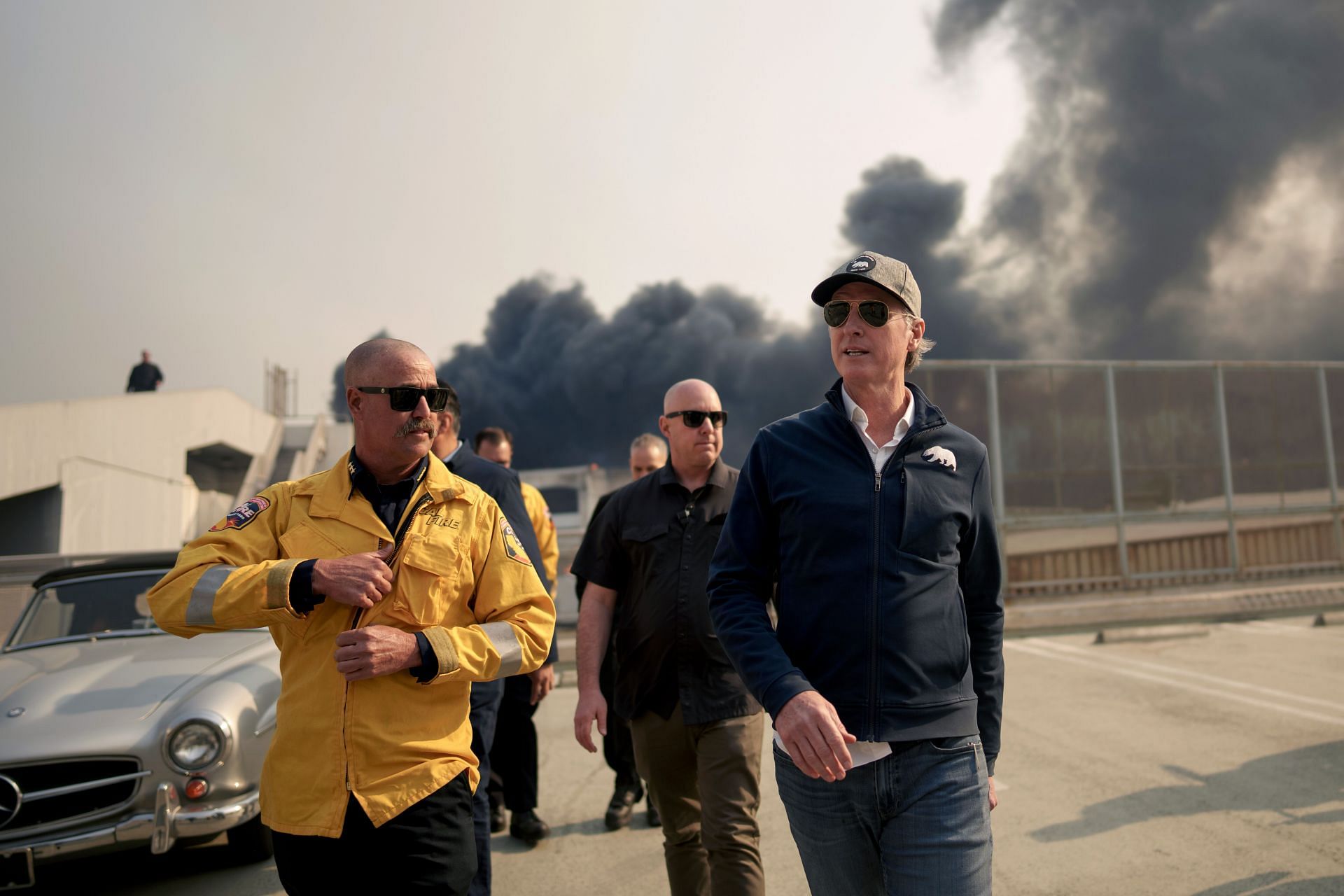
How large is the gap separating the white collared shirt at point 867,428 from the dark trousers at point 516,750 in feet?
8.84

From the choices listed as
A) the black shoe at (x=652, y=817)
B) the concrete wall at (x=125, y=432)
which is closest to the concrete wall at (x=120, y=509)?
the concrete wall at (x=125, y=432)

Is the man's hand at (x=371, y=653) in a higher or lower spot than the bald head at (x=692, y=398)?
lower

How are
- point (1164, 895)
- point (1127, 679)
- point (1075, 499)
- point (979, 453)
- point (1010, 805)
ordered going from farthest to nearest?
point (1075, 499) → point (1127, 679) → point (1010, 805) → point (1164, 895) → point (979, 453)

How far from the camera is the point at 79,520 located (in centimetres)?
1655

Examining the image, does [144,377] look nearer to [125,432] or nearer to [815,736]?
[125,432]

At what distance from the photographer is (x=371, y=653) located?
1.74 metres

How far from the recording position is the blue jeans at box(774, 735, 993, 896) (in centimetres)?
161

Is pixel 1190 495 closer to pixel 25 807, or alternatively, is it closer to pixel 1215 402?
pixel 1215 402

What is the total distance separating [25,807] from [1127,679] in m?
6.94

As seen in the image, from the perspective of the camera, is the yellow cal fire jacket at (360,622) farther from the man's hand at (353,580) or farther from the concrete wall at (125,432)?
the concrete wall at (125,432)

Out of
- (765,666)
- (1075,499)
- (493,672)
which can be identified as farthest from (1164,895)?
(1075,499)

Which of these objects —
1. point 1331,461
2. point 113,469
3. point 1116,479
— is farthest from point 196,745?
point 113,469

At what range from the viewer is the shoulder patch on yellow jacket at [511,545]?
2.14m

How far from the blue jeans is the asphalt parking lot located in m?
1.81
